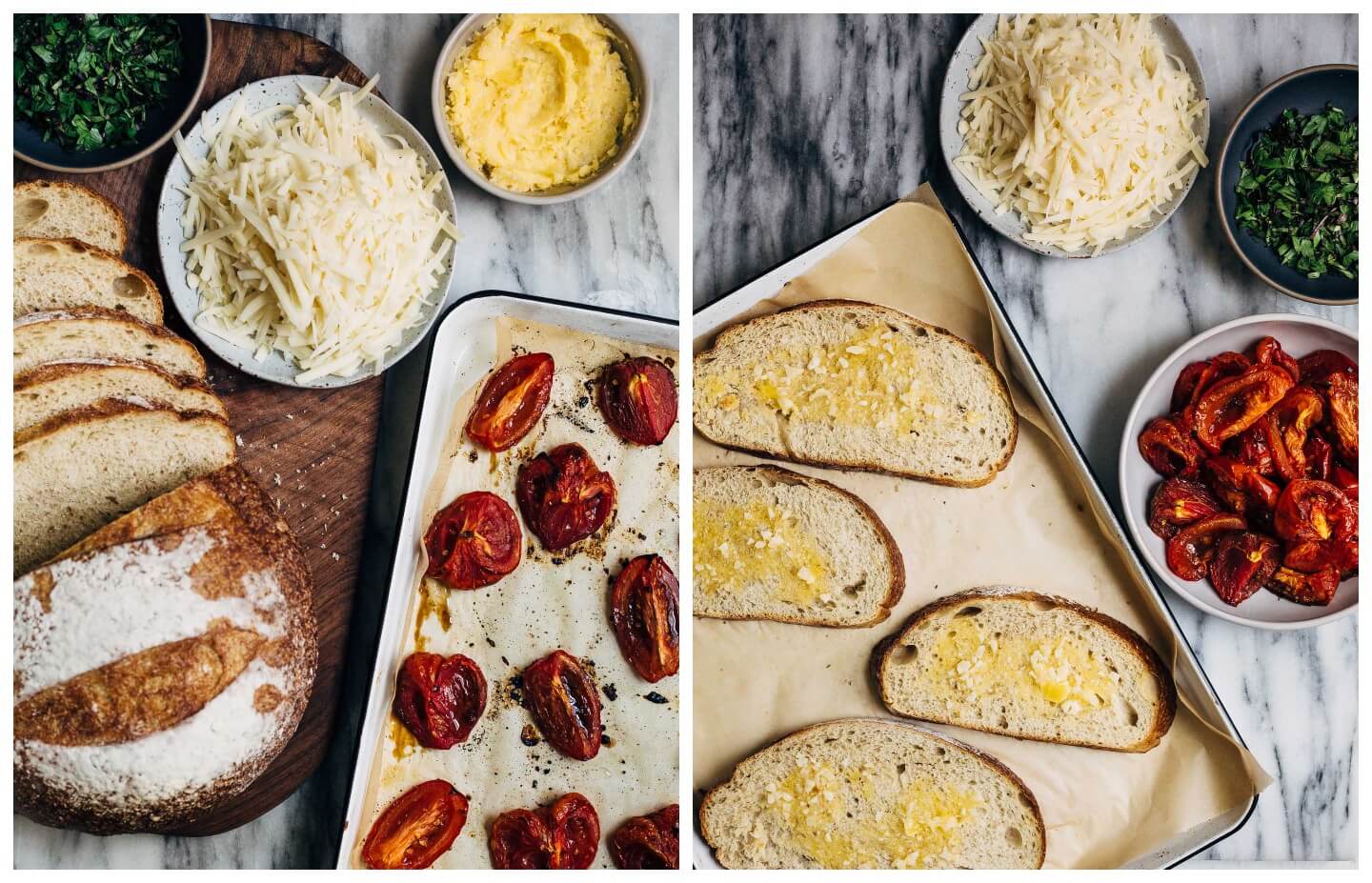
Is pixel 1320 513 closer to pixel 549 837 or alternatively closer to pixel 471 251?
pixel 549 837

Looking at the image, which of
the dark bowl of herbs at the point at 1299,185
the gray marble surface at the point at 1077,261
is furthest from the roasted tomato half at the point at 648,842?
the dark bowl of herbs at the point at 1299,185

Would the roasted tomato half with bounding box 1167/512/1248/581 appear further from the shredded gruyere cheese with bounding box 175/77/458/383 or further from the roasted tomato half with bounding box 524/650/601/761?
the shredded gruyere cheese with bounding box 175/77/458/383

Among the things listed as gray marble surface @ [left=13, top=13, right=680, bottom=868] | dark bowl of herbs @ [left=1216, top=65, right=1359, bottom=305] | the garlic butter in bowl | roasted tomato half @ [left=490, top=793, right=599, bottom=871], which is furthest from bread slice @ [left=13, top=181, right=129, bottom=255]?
dark bowl of herbs @ [left=1216, top=65, right=1359, bottom=305]

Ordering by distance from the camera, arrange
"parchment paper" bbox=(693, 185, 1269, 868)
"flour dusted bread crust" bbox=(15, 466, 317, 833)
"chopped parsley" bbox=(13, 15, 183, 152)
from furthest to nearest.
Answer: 1. "parchment paper" bbox=(693, 185, 1269, 868)
2. "chopped parsley" bbox=(13, 15, 183, 152)
3. "flour dusted bread crust" bbox=(15, 466, 317, 833)

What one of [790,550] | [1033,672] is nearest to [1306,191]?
[1033,672]
